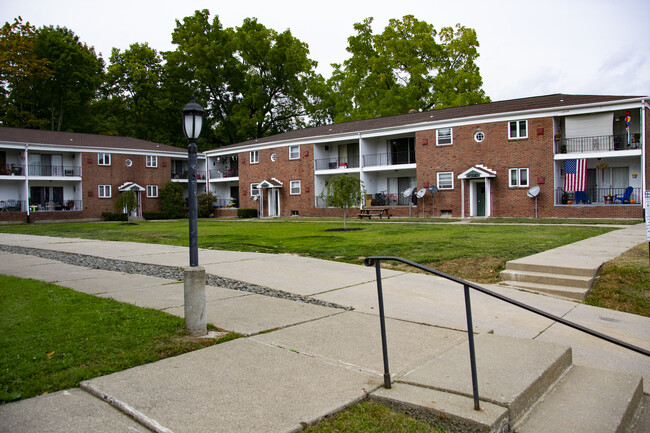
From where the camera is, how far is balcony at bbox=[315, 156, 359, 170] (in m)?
38.1

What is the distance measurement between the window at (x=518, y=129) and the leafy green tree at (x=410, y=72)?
13143mm

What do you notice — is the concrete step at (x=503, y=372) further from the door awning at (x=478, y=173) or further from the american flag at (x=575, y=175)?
the door awning at (x=478, y=173)

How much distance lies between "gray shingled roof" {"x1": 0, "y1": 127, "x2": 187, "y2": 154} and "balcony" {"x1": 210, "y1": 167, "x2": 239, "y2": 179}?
3481 millimetres

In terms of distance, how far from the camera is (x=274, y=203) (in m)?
40.5

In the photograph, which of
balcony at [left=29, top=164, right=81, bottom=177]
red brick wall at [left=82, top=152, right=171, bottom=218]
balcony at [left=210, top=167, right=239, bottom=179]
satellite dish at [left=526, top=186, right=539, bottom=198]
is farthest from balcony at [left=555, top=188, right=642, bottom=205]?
balcony at [left=29, top=164, right=81, bottom=177]

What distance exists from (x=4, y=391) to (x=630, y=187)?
28.6 m

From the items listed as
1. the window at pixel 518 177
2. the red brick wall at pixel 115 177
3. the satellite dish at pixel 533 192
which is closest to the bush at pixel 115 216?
the red brick wall at pixel 115 177

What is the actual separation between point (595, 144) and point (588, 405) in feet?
87.6

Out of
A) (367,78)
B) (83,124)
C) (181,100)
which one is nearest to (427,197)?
(367,78)

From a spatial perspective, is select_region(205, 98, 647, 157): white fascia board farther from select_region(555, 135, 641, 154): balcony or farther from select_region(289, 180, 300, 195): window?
select_region(289, 180, 300, 195): window

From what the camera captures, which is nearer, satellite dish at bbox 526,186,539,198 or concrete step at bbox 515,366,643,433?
concrete step at bbox 515,366,643,433

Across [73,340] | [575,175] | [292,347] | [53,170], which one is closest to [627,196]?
[575,175]

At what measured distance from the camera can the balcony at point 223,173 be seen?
4606cm

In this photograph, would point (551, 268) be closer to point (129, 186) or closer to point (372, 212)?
point (372, 212)
